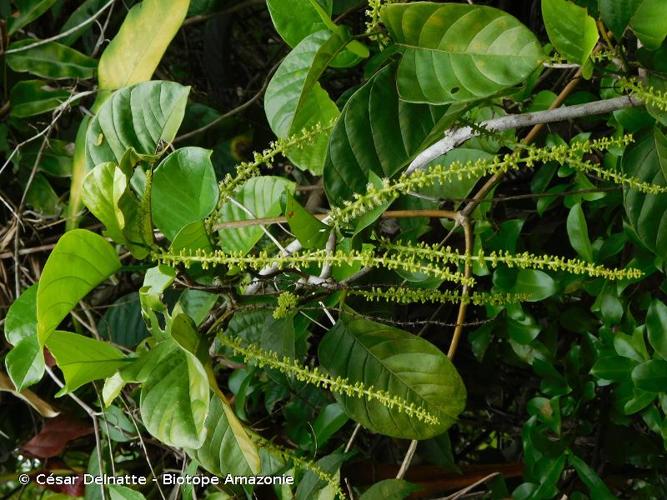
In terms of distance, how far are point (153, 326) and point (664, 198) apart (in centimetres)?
52

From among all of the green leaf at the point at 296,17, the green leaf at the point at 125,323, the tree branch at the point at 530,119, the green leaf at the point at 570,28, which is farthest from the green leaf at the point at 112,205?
the green leaf at the point at 125,323

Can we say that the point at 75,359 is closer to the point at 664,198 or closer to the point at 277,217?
the point at 277,217

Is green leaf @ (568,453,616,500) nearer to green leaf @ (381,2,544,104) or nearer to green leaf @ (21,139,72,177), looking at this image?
green leaf @ (381,2,544,104)

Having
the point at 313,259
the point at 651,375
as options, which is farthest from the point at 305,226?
the point at 651,375

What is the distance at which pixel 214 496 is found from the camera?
0.98 metres

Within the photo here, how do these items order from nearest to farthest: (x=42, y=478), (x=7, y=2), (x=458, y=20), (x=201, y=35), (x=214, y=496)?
1. (x=458, y=20)
2. (x=214, y=496)
3. (x=42, y=478)
4. (x=7, y=2)
5. (x=201, y=35)

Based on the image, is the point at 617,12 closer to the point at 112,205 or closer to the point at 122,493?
the point at 112,205

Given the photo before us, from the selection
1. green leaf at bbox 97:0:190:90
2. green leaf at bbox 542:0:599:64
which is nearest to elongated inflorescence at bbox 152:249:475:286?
green leaf at bbox 542:0:599:64

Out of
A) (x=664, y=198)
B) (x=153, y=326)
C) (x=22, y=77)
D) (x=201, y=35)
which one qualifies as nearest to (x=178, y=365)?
(x=153, y=326)

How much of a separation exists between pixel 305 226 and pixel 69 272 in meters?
0.20

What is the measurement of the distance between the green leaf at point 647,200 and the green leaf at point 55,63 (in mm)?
813

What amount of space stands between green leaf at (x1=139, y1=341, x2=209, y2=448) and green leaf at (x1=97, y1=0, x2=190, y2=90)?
1.55 feet

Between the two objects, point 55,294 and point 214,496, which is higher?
point 55,294

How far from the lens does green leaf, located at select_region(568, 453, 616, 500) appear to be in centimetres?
88
